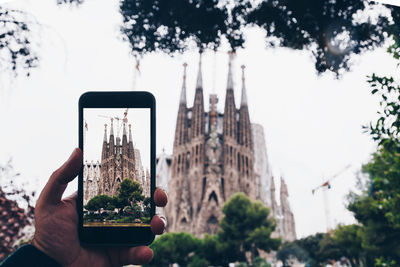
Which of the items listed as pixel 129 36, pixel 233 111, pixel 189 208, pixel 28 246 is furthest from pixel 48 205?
pixel 233 111

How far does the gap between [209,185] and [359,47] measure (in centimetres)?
3902

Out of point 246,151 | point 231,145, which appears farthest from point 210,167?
point 246,151

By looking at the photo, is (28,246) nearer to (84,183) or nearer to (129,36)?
(84,183)

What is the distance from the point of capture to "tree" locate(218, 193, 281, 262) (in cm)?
2783

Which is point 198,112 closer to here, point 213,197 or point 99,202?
point 213,197

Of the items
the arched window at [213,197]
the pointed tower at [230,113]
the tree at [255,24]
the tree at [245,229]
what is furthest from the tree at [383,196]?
the pointed tower at [230,113]

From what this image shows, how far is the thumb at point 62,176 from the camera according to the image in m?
1.44

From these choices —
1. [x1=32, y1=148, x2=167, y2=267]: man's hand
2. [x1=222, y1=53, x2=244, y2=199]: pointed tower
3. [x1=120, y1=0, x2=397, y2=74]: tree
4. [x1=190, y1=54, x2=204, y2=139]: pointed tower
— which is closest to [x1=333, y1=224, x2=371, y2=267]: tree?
[x1=120, y1=0, x2=397, y2=74]: tree

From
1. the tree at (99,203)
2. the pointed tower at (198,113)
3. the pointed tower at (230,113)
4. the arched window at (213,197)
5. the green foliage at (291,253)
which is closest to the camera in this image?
the tree at (99,203)

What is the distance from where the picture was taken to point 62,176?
4.75 feet

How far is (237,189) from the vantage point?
1721 inches

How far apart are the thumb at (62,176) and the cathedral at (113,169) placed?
5.6 inches

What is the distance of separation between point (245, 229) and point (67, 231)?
28.1 m

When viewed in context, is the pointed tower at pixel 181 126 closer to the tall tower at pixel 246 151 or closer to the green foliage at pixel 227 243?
the tall tower at pixel 246 151
